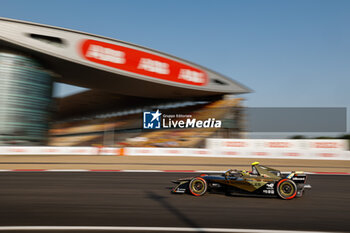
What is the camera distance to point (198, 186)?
7.12 metres

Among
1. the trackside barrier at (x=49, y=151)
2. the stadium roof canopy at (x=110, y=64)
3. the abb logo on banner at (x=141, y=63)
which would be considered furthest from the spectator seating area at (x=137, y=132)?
the trackside barrier at (x=49, y=151)

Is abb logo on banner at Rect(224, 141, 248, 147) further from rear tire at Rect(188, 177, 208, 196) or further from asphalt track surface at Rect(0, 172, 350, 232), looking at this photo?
rear tire at Rect(188, 177, 208, 196)

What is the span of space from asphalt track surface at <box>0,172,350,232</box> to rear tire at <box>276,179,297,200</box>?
0.55 ft

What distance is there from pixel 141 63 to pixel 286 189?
24.2 m

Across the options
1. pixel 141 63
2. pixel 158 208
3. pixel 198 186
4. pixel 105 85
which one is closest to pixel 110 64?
pixel 141 63

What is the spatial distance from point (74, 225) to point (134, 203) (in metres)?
1.81

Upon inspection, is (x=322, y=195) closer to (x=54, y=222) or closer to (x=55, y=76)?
(x=54, y=222)

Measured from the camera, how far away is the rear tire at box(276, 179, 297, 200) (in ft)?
22.1

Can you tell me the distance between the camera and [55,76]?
2789 centimetres

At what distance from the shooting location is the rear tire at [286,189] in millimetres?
6750

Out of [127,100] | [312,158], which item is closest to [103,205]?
[312,158]

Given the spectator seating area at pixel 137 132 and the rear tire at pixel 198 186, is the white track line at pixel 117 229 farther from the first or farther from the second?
the spectator seating area at pixel 137 132

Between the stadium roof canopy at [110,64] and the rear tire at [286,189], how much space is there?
22836 mm

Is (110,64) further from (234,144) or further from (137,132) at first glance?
(234,144)
